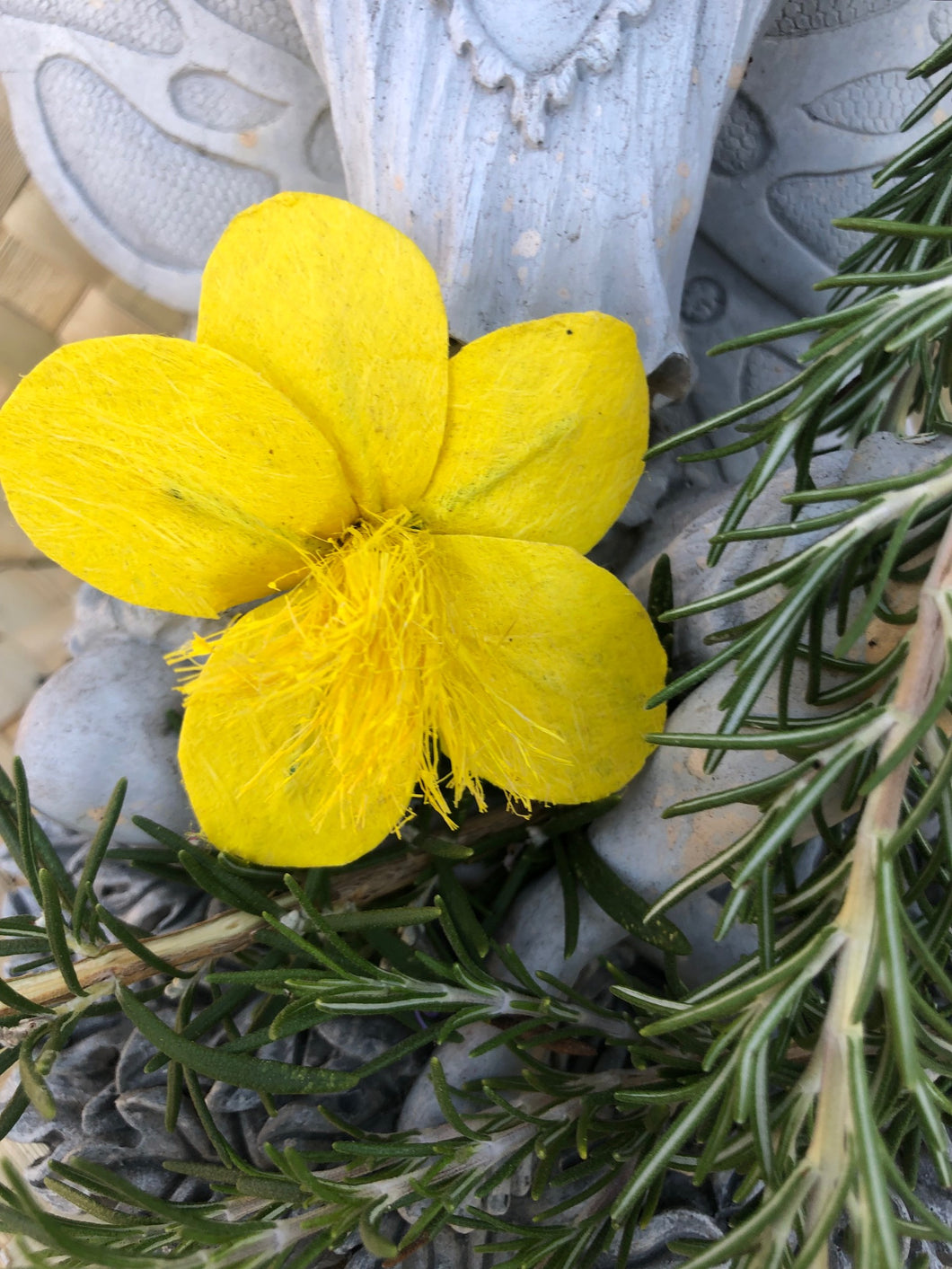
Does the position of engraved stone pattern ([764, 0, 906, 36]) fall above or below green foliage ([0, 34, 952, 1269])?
above

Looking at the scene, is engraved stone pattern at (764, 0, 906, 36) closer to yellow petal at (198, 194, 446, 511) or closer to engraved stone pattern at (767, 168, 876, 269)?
engraved stone pattern at (767, 168, 876, 269)

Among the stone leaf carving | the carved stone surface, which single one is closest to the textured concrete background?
the carved stone surface

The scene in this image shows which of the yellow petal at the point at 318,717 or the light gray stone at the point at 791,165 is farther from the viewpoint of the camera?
the light gray stone at the point at 791,165

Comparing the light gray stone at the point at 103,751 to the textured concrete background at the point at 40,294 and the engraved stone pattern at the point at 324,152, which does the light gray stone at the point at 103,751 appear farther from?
the engraved stone pattern at the point at 324,152

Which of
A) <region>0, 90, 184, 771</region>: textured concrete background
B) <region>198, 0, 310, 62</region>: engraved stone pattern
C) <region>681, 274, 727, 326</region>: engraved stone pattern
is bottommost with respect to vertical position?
<region>0, 90, 184, 771</region>: textured concrete background

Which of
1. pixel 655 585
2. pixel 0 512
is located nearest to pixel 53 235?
pixel 0 512

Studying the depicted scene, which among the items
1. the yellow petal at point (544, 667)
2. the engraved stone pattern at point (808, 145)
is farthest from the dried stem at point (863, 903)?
the engraved stone pattern at point (808, 145)

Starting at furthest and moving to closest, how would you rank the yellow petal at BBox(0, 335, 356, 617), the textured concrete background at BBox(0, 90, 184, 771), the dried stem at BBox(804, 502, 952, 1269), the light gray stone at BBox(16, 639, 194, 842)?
the textured concrete background at BBox(0, 90, 184, 771) < the light gray stone at BBox(16, 639, 194, 842) < the yellow petal at BBox(0, 335, 356, 617) < the dried stem at BBox(804, 502, 952, 1269)
